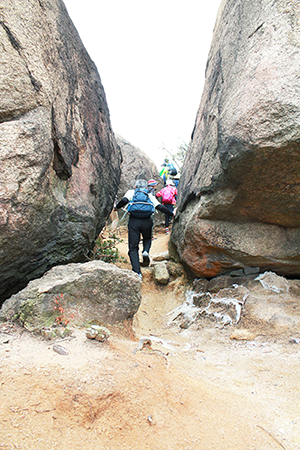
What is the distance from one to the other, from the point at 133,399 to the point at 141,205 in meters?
3.88

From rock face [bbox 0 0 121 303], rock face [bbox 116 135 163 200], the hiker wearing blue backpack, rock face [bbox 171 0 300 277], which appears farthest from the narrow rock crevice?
rock face [bbox 116 135 163 200]

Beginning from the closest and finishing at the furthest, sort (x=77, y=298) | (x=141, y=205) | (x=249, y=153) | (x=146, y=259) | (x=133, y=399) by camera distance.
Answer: (x=133, y=399)
(x=77, y=298)
(x=249, y=153)
(x=141, y=205)
(x=146, y=259)

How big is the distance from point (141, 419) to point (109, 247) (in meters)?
4.20

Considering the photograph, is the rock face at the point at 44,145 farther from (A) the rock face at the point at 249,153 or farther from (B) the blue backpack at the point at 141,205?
(A) the rock face at the point at 249,153

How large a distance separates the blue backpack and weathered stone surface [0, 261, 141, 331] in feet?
7.80

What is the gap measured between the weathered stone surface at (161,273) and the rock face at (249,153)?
2.55ft

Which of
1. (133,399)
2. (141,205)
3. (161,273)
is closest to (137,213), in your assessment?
(141,205)

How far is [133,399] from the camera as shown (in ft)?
6.21

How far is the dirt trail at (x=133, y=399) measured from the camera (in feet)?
5.31

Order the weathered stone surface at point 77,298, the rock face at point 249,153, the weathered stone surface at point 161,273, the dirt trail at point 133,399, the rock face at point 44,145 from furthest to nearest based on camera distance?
the weathered stone surface at point 161,273 < the rock face at point 249,153 < the rock face at point 44,145 < the weathered stone surface at point 77,298 < the dirt trail at point 133,399

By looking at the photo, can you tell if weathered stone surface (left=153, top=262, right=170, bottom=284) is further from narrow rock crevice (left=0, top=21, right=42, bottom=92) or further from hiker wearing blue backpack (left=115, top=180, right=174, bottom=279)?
narrow rock crevice (left=0, top=21, right=42, bottom=92)

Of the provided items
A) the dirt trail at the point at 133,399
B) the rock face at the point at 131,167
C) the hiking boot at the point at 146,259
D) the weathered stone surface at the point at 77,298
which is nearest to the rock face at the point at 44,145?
the weathered stone surface at the point at 77,298

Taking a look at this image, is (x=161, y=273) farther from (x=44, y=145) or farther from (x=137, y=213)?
(x=44, y=145)

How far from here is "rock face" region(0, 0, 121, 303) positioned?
9.08ft
